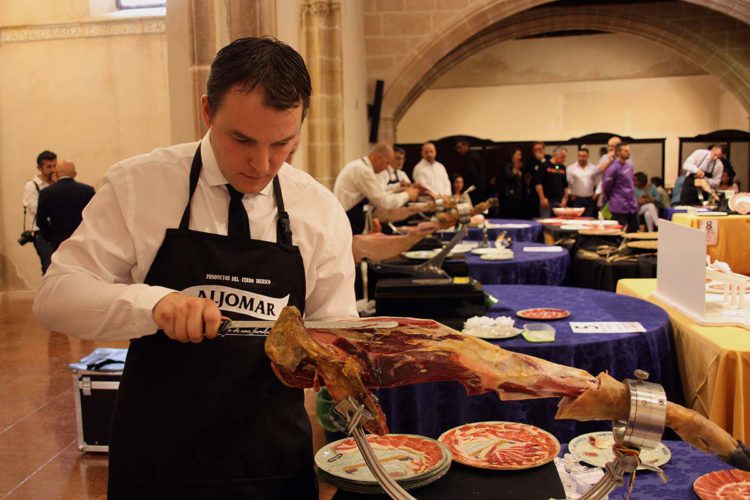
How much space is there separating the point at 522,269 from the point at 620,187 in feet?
17.2

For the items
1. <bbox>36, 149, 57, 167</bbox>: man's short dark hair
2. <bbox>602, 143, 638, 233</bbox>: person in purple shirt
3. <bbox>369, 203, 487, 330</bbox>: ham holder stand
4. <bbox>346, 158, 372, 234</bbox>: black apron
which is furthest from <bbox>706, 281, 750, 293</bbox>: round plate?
<bbox>36, 149, 57, 167</bbox>: man's short dark hair

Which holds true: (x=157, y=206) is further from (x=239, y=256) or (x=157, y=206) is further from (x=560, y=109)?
(x=560, y=109)

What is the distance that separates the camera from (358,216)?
669 cm

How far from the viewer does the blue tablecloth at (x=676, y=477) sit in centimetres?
171

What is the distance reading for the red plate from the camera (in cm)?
164

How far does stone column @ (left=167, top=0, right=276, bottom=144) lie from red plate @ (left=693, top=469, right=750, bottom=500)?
11.3 feet

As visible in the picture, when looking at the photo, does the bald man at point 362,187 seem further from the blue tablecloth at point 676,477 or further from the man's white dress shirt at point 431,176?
the blue tablecloth at point 676,477

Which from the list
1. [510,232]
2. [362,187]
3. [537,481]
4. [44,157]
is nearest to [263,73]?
[537,481]

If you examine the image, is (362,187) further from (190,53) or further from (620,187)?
(620,187)

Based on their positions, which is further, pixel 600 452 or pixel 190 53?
pixel 190 53

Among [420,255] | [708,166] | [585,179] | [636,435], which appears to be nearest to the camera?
[636,435]

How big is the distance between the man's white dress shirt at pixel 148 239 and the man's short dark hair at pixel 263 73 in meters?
0.21

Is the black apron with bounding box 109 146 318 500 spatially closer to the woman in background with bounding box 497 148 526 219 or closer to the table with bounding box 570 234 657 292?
the table with bounding box 570 234 657 292

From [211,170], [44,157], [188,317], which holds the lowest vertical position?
[188,317]
